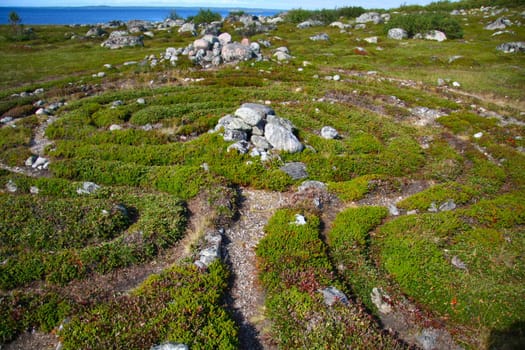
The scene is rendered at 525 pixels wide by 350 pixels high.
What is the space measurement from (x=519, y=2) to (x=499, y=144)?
131 m

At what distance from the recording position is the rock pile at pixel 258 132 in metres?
23.1

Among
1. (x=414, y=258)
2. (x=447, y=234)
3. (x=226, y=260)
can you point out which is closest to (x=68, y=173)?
(x=226, y=260)

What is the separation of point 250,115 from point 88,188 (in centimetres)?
1237

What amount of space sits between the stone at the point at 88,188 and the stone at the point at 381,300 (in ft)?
50.9

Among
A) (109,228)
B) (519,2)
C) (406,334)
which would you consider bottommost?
(406,334)

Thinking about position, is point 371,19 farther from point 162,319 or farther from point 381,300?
point 162,319

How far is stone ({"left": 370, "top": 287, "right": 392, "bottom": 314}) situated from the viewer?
41.1 feet

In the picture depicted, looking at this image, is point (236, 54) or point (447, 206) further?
point (236, 54)

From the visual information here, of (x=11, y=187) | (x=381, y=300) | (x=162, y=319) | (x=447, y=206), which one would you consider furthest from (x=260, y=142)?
(x=11, y=187)

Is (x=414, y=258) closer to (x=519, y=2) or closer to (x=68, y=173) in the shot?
(x=68, y=173)

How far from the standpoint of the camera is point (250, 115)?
24.9m

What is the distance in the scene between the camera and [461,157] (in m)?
25.0

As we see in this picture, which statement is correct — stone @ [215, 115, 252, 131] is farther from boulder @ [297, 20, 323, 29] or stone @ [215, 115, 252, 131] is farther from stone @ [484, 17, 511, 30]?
boulder @ [297, 20, 323, 29]

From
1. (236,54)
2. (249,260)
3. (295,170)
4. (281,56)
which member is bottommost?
(249,260)
